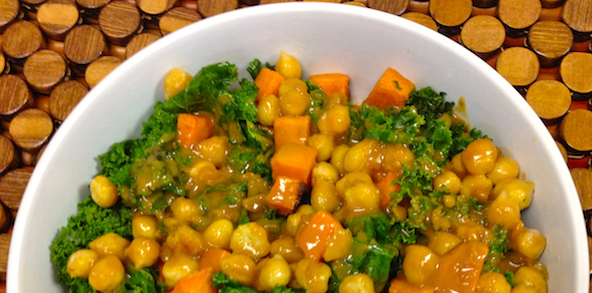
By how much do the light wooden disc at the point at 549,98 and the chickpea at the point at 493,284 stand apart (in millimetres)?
1107

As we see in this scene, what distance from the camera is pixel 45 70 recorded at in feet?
9.12

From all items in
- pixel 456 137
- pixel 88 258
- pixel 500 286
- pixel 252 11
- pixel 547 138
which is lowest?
→ pixel 88 258


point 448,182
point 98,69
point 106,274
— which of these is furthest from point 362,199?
point 98,69

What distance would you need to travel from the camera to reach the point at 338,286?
6.65ft

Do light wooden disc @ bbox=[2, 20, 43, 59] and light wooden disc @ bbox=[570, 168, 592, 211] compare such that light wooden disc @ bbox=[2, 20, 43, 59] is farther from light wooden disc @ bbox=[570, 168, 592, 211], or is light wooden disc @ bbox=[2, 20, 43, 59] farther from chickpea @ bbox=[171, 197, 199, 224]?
light wooden disc @ bbox=[570, 168, 592, 211]

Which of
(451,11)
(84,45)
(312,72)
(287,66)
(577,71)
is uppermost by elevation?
(451,11)

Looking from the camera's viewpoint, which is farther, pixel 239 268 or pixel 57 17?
pixel 57 17

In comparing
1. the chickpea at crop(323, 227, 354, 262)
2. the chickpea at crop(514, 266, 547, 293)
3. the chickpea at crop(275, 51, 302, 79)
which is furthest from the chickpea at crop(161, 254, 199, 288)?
the chickpea at crop(514, 266, 547, 293)

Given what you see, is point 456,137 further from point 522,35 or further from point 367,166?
point 522,35

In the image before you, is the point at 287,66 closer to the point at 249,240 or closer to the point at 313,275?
the point at 249,240

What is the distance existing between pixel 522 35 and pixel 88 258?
2726mm

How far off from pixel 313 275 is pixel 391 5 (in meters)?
1.78

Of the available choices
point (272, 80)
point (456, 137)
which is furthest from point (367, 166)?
point (272, 80)

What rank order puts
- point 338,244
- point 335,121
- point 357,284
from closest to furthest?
point 357,284 < point 338,244 < point 335,121
